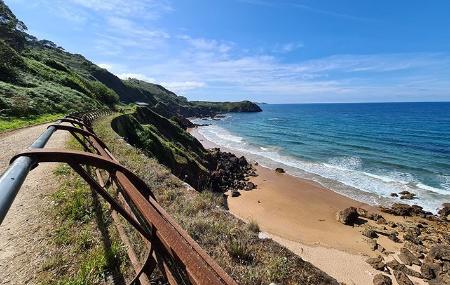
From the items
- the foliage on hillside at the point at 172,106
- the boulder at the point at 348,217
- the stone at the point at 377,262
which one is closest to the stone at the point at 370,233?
the boulder at the point at 348,217

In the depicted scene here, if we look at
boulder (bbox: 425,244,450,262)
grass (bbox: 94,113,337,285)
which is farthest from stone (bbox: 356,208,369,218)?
grass (bbox: 94,113,337,285)

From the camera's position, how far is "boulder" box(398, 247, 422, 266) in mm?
18250

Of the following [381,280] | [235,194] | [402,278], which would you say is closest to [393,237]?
[402,278]

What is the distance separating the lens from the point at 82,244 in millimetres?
4770

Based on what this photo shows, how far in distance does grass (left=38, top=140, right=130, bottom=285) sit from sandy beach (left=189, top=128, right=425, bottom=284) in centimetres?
1273

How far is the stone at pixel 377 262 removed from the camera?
17.2m

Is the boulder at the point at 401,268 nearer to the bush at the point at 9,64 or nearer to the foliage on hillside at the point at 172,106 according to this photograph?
the bush at the point at 9,64

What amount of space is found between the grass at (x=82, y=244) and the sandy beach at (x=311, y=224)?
1273cm

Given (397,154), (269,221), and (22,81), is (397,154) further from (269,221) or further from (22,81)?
(22,81)

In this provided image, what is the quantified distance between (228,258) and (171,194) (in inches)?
111

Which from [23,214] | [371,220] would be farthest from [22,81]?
[371,220]

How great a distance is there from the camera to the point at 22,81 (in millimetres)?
34719

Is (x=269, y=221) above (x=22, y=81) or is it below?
below

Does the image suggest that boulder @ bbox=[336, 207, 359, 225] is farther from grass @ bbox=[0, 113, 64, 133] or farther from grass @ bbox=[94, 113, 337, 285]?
grass @ bbox=[0, 113, 64, 133]
